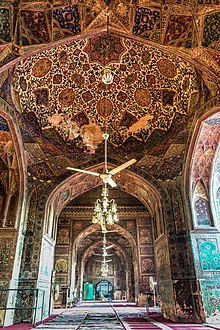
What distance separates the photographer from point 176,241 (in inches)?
330

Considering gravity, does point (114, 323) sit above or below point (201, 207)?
below

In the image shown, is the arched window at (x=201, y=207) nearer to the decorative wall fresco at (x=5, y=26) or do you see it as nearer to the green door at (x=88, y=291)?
the decorative wall fresco at (x=5, y=26)

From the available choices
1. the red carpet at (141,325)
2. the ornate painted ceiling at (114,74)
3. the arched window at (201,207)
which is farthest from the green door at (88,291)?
the arched window at (201,207)

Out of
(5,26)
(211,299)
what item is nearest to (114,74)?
(5,26)

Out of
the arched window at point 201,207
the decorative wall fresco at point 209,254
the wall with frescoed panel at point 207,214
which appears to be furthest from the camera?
the arched window at point 201,207

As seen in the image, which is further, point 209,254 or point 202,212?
point 202,212

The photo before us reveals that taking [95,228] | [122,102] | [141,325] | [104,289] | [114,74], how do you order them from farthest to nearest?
[104,289], [95,228], [122,102], [114,74], [141,325]

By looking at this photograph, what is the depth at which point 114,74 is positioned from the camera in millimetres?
8352

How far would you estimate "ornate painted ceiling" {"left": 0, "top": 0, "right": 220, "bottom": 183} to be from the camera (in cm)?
585

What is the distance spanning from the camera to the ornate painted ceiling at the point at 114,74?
5852 mm

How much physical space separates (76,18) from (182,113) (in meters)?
4.42

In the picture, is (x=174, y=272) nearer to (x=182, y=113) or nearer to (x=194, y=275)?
(x=194, y=275)

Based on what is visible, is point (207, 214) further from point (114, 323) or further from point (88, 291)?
point (88, 291)

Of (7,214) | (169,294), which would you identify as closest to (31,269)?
(7,214)
